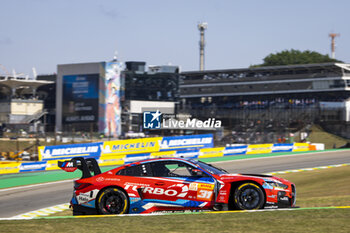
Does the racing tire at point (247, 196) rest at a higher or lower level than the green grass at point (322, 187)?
higher

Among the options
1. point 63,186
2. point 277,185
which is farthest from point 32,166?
point 277,185

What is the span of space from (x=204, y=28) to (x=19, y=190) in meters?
124

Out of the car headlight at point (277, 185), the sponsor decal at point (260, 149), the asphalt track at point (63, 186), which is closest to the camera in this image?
the car headlight at point (277, 185)

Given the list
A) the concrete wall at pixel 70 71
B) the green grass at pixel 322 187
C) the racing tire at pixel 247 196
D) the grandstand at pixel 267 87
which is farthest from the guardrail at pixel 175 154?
the concrete wall at pixel 70 71

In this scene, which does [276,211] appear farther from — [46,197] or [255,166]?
[255,166]

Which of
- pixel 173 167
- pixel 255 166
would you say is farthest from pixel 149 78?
pixel 173 167

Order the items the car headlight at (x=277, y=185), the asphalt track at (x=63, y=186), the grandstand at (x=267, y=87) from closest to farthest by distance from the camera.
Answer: the car headlight at (x=277, y=185) < the asphalt track at (x=63, y=186) < the grandstand at (x=267, y=87)

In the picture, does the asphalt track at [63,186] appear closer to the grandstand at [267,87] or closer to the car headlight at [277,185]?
the car headlight at [277,185]

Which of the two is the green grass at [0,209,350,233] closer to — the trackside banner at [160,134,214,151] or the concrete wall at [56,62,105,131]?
the trackside banner at [160,134,214,151]

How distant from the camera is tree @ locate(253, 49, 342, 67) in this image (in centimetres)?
13162

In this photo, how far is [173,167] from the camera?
1120 centimetres

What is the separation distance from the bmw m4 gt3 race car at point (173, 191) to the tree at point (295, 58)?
123777 mm

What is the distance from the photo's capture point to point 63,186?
832 inches

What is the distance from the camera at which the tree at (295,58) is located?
5182 inches
